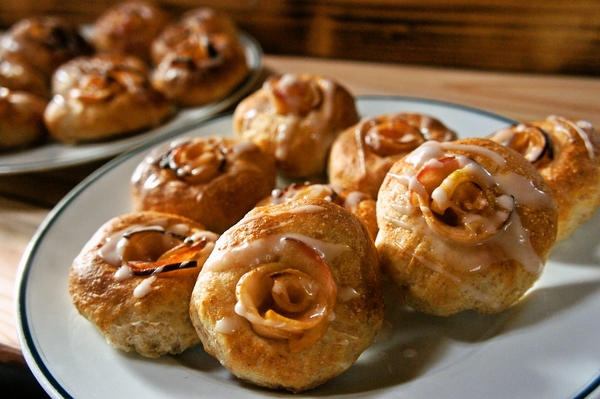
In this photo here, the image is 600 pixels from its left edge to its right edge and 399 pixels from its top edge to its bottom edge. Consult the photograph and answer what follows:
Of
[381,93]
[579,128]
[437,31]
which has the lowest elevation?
[381,93]

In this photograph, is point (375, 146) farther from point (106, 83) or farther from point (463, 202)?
point (106, 83)

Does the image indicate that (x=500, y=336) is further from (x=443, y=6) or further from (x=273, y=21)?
(x=273, y=21)

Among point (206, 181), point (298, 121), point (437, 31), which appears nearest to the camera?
point (206, 181)

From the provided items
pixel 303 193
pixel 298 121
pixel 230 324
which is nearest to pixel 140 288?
pixel 230 324

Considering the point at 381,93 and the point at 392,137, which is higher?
the point at 392,137

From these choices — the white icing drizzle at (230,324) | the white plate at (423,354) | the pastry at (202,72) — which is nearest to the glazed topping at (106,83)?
the pastry at (202,72)

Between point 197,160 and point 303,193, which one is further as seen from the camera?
point 197,160

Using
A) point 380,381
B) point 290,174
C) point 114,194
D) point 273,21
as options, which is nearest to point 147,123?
point 114,194

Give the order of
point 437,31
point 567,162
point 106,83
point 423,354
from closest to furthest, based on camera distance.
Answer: point 423,354
point 567,162
point 106,83
point 437,31
